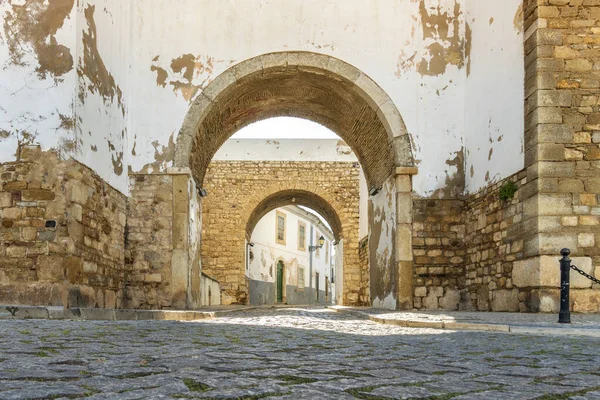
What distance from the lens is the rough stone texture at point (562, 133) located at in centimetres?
709

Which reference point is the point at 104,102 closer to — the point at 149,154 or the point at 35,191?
the point at 149,154

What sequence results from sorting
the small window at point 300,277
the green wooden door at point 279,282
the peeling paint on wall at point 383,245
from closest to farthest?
the peeling paint on wall at point 383,245 → the green wooden door at point 279,282 → the small window at point 300,277

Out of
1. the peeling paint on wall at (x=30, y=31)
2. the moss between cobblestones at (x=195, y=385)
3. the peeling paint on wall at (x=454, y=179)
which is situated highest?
the peeling paint on wall at (x=30, y=31)

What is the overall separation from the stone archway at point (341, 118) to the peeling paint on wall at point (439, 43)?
76cm

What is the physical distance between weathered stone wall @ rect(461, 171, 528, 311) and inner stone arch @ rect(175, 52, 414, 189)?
4.53 ft

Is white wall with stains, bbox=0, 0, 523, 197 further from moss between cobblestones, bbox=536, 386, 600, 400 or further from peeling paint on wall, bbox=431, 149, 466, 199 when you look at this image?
moss between cobblestones, bbox=536, 386, 600, 400

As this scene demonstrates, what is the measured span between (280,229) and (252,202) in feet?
38.5

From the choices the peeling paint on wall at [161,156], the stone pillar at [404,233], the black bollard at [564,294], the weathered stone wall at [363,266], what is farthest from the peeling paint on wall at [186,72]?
the weathered stone wall at [363,266]

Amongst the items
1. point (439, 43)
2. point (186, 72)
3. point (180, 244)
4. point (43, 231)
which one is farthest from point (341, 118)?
point (43, 231)

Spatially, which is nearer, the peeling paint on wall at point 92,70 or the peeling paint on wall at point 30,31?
the peeling paint on wall at point 30,31

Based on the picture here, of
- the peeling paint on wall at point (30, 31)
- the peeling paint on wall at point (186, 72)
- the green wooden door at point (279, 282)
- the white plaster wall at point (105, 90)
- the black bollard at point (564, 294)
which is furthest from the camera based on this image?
the green wooden door at point (279, 282)

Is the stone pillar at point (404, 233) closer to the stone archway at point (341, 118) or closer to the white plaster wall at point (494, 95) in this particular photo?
the stone archway at point (341, 118)

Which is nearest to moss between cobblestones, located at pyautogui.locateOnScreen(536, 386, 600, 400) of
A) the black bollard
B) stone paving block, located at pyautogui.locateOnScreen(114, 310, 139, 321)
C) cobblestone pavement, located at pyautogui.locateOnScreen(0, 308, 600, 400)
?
cobblestone pavement, located at pyautogui.locateOnScreen(0, 308, 600, 400)

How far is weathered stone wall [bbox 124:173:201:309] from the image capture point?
31.0 ft
